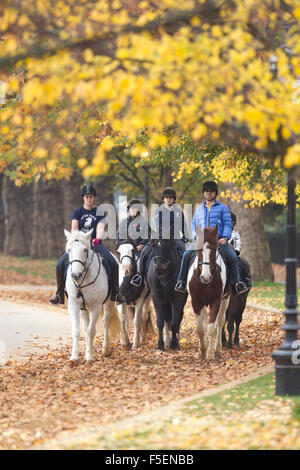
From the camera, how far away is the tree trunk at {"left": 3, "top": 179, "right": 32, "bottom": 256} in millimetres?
48688

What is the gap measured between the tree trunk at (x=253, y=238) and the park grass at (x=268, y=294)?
84 cm

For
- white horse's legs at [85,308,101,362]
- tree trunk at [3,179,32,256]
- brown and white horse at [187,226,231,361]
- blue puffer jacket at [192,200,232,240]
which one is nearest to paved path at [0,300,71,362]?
white horse's legs at [85,308,101,362]

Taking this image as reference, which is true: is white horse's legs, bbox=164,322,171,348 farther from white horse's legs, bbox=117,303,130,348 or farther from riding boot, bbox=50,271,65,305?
riding boot, bbox=50,271,65,305

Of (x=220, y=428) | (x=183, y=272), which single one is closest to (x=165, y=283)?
(x=183, y=272)

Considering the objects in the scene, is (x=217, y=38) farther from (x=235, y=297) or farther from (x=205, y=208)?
(x=235, y=297)

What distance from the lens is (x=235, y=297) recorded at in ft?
52.0

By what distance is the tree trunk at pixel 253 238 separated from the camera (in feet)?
98.2

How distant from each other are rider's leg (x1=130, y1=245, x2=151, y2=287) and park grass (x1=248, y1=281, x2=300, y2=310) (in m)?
7.58

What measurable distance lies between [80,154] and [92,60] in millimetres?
25791

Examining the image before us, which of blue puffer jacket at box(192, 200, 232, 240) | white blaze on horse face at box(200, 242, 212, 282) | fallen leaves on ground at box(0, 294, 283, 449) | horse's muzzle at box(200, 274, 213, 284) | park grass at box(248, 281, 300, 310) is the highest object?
blue puffer jacket at box(192, 200, 232, 240)

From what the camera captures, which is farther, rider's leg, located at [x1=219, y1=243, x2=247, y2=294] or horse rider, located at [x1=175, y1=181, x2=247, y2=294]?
rider's leg, located at [x1=219, y1=243, x2=247, y2=294]

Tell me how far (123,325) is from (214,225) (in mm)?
2857

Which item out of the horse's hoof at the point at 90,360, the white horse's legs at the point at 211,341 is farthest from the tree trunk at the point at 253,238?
the horse's hoof at the point at 90,360

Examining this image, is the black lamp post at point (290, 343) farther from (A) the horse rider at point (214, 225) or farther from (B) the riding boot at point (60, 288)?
(B) the riding boot at point (60, 288)
